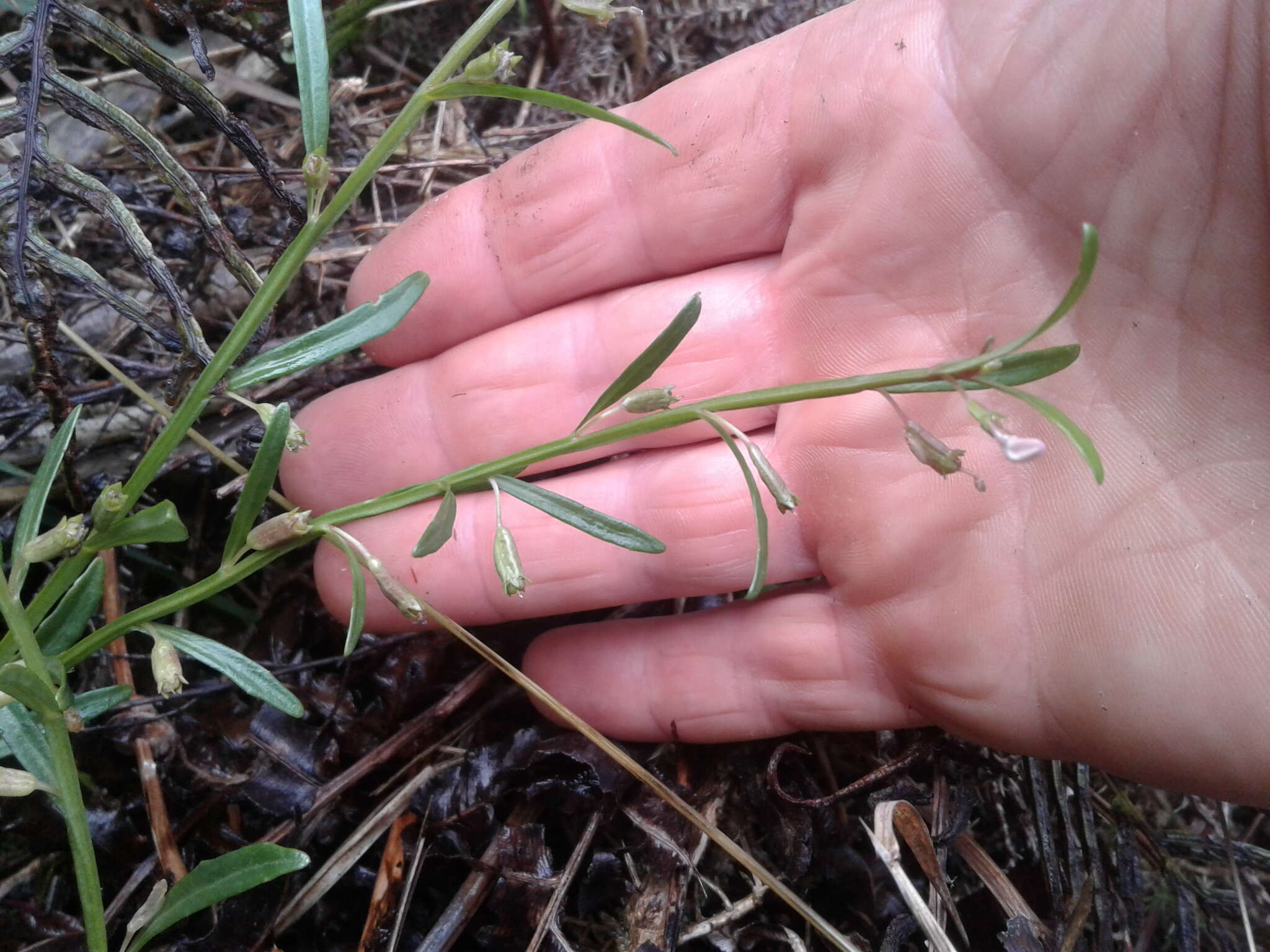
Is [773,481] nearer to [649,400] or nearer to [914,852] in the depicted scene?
[649,400]

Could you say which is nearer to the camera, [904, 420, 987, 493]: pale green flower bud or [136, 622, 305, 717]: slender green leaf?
[904, 420, 987, 493]: pale green flower bud

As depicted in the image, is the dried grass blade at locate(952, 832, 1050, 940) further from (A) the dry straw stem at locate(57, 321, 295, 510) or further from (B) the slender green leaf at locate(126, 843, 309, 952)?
(A) the dry straw stem at locate(57, 321, 295, 510)

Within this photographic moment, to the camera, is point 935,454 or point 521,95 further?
point 521,95

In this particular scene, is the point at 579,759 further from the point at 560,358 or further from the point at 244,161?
the point at 244,161

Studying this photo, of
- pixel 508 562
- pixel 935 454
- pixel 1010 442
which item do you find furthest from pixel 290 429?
pixel 1010 442

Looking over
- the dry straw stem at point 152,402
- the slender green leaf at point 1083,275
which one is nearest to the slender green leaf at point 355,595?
the dry straw stem at point 152,402

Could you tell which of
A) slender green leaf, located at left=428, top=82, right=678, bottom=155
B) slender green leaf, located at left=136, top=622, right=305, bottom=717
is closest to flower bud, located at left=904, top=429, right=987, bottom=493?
slender green leaf, located at left=428, top=82, right=678, bottom=155
